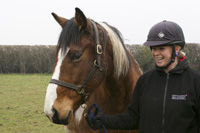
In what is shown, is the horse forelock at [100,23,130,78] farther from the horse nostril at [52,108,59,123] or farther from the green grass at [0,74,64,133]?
the green grass at [0,74,64,133]

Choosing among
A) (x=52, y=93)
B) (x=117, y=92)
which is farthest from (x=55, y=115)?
(x=117, y=92)

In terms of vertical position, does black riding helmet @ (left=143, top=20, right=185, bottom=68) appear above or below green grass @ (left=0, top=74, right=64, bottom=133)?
above

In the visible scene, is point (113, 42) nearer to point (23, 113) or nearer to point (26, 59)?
point (23, 113)

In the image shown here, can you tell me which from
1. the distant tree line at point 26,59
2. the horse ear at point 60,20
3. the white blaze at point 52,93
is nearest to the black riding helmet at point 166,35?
the white blaze at point 52,93

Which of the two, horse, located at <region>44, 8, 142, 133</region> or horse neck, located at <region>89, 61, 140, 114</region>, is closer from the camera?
horse, located at <region>44, 8, 142, 133</region>

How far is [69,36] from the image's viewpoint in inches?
92.9

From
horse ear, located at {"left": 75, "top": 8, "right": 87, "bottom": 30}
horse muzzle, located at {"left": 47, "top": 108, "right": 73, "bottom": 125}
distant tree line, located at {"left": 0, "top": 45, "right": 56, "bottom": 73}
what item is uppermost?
horse ear, located at {"left": 75, "top": 8, "right": 87, "bottom": 30}

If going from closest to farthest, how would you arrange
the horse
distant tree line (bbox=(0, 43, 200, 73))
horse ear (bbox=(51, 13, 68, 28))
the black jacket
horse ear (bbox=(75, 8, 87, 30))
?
1. the black jacket
2. the horse
3. horse ear (bbox=(75, 8, 87, 30))
4. horse ear (bbox=(51, 13, 68, 28))
5. distant tree line (bbox=(0, 43, 200, 73))

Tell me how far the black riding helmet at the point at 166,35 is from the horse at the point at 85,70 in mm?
577

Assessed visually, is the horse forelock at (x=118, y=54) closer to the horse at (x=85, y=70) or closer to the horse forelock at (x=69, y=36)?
the horse at (x=85, y=70)

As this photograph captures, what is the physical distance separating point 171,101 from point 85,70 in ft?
2.92

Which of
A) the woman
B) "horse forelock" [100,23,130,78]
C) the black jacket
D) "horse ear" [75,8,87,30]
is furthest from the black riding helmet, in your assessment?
"horse ear" [75,8,87,30]

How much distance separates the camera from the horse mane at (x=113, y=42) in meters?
2.35

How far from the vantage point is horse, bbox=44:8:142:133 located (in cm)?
225
